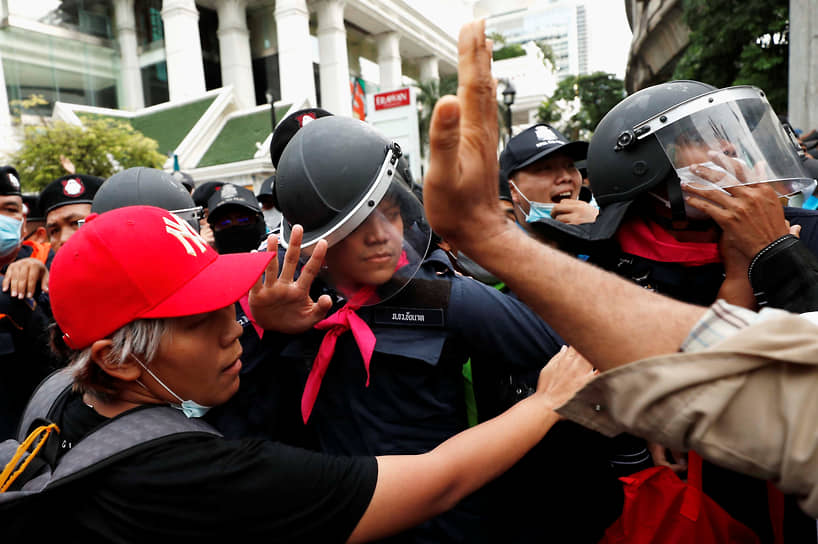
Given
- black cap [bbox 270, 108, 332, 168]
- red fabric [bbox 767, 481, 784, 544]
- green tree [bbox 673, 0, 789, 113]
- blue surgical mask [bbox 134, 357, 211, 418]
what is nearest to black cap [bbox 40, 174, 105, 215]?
black cap [bbox 270, 108, 332, 168]

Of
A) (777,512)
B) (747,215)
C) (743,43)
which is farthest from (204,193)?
(743,43)

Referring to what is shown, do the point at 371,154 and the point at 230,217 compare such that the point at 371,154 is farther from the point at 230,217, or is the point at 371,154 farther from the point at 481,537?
the point at 230,217

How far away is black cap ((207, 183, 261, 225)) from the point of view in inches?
173

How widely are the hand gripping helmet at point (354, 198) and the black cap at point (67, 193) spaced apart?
257cm

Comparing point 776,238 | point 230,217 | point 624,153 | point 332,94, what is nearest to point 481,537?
point 776,238

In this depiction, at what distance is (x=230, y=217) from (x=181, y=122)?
2656cm

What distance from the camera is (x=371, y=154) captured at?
70.6 inches

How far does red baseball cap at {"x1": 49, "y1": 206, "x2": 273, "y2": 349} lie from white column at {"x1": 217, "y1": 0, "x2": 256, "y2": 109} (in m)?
35.0

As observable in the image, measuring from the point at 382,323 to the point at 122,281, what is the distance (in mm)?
757

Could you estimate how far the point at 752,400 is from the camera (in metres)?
0.82

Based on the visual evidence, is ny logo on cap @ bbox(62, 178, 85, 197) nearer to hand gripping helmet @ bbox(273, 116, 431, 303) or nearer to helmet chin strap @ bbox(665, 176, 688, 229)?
hand gripping helmet @ bbox(273, 116, 431, 303)

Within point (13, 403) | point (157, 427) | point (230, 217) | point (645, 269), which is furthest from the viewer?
point (230, 217)

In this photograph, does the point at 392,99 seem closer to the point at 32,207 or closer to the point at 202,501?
the point at 32,207

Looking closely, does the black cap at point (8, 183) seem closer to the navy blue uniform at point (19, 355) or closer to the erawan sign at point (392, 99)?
the navy blue uniform at point (19, 355)
